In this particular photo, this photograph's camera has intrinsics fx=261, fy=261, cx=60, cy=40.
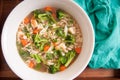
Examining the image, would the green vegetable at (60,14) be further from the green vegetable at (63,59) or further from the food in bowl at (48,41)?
the green vegetable at (63,59)

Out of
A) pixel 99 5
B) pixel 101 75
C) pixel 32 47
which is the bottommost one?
pixel 101 75

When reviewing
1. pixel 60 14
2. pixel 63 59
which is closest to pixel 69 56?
pixel 63 59

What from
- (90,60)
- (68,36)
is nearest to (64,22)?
(68,36)

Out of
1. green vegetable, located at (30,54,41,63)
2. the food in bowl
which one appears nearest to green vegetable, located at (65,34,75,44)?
the food in bowl

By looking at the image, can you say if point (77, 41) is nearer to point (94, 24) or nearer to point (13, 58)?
point (94, 24)

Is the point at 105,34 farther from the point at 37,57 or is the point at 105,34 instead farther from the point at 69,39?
the point at 37,57

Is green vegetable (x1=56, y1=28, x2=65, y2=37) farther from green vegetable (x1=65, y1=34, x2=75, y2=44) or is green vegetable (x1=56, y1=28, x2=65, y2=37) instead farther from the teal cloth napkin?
the teal cloth napkin

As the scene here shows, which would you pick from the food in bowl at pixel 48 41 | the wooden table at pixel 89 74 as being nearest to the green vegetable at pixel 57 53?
the food in bowl at pixel 48 41
